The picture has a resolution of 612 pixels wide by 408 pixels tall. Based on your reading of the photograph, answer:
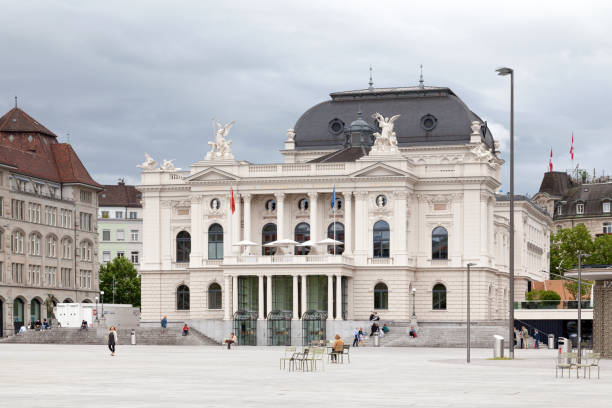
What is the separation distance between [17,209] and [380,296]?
46.3 m

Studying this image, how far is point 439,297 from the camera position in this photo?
4173 inches

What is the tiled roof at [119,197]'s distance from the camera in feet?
595

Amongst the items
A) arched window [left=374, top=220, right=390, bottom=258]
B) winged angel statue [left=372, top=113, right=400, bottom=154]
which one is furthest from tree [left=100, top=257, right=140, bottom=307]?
winged angel statue [left=372, top=113, right=400, bottom=154]

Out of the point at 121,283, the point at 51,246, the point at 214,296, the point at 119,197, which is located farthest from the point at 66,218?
the point at 214,296

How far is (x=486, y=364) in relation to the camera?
55062mm

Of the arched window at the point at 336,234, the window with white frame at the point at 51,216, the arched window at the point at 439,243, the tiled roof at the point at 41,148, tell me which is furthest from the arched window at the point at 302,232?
the tiled roof at the point at 41,148

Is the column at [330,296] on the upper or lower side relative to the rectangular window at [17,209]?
lower

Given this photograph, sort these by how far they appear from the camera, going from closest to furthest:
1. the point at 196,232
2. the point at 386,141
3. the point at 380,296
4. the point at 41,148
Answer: the point at 380,296, the point at 386,141, the point at 196,232, the point at 41,148

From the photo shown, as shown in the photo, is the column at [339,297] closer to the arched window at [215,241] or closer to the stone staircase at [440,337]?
the stone staircase at [440,337]

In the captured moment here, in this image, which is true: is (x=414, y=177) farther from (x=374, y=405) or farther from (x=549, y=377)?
(x=374, y=405)

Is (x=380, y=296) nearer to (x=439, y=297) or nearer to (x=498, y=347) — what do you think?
(x=439, y=297)

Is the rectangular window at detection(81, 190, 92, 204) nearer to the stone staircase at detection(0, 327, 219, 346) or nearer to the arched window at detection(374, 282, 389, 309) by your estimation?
the stone staircase at detection(0, 327, 219, 346)

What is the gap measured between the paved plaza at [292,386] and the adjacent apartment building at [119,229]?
411ft

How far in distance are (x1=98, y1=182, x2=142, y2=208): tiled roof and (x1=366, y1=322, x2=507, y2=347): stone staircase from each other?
89947 mm
